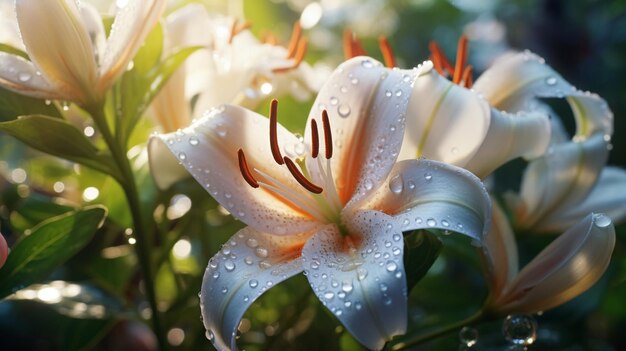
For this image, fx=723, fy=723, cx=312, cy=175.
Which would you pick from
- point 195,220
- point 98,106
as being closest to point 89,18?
point 98,106

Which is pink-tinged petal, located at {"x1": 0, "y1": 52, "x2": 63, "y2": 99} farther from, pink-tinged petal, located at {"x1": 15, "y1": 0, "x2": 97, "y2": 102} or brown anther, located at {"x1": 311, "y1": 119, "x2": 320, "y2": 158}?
brown anther, located at {"x1": 311, "y1": 119, "x2": 320, "y2": 158}

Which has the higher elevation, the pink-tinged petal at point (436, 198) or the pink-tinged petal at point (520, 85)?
the pink-tinged petal at point (436, 198)

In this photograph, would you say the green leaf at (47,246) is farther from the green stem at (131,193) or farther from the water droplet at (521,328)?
the water droplet at (521,328)

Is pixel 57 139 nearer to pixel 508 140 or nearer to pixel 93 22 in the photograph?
pixel 93 22

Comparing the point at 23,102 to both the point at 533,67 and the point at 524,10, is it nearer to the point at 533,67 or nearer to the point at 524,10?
the point at 533,67

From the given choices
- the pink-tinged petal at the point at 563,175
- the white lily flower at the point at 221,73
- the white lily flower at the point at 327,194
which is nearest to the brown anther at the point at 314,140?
the white lily flower at the point at 327,194

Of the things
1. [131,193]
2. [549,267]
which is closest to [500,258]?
[549,267]

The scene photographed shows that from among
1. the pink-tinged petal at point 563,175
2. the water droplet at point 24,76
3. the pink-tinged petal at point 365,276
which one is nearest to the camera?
the pink-tinged petal at point 365,276

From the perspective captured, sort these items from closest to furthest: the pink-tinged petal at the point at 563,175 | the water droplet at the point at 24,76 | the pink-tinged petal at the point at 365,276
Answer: the pink-tinged petal at the point at 365,276, the water droplet at the point at 24,76, the pink-tinged petal at the point at 563,175
